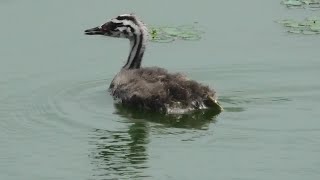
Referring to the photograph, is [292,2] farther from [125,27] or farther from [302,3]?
[125,27]

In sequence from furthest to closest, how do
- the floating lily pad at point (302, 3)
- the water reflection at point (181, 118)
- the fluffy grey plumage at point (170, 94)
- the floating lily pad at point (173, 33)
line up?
the floating lily pad at point (302, 3) < the floating lily pad at point (173, 33) < the fluffy grey plumage at point (170, 94) < the water reflection at point (181, 118)

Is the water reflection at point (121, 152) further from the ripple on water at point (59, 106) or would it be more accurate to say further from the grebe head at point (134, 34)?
the grebe head at point (134, 34)

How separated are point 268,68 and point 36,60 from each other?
3161 millimetres

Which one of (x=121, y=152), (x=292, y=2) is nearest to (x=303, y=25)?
(x=292, y=2)

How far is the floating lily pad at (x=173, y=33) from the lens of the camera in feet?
55.6

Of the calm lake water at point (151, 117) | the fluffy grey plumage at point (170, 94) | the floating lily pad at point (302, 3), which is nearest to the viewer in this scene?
the calm lake water at point (151, 117)

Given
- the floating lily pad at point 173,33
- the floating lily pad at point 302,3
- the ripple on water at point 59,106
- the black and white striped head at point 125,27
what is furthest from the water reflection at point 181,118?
the floating lily pad at point 302,3

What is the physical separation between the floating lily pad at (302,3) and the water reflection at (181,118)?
5187 millimetres

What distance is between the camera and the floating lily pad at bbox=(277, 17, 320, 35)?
17047 millimetres

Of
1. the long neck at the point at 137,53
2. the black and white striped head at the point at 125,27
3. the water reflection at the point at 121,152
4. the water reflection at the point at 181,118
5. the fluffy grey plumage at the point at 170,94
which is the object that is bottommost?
the water reflection at the point at 121,152

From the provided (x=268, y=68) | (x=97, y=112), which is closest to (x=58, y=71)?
(x=97, y=112)

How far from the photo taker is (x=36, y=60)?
1619 centimetres

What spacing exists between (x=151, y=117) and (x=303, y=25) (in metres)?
4.30

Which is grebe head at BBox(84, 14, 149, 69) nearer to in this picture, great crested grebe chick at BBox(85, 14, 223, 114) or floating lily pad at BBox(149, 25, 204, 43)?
great crested grebe chick at BBox(85, 14, 223, 114)
